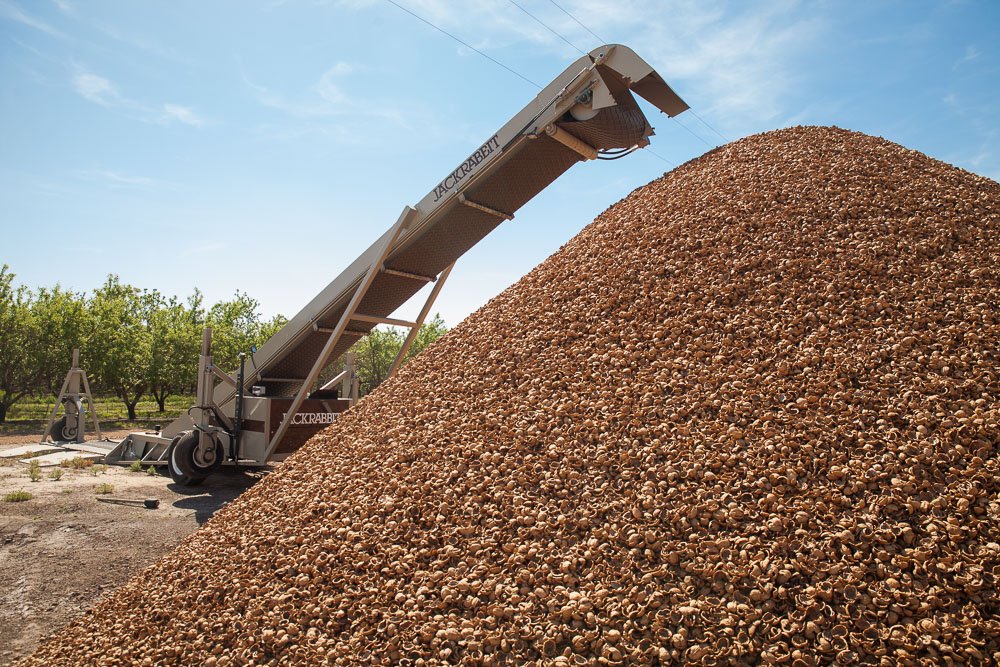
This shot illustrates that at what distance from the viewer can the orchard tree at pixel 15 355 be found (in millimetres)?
24594

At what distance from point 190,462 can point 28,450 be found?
7.42 meters

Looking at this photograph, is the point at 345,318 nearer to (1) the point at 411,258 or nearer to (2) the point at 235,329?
(1) the point at 411,258

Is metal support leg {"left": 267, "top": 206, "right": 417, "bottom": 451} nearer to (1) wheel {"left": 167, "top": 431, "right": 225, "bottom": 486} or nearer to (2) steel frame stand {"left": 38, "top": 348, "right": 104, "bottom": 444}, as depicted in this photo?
(1) wheel {"left": 167, "top": 431, "right": 225, "bottom": 486}

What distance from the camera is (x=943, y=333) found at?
3.95 metres

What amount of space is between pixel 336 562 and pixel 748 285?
3.52 metres

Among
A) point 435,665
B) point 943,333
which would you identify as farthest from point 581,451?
point 943,333

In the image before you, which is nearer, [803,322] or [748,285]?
[803,322]

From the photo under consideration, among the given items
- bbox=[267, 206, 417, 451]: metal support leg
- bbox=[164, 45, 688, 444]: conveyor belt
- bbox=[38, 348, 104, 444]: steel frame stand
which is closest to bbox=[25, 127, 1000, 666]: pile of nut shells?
bbox=[164, 45, 688, 444]: conveyor belt

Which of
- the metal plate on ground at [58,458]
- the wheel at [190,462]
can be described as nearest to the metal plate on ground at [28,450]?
the metal plate on ground at [58,458]

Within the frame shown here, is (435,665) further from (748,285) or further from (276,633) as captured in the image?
(748,285)

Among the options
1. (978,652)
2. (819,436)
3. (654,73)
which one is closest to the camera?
(978,652)

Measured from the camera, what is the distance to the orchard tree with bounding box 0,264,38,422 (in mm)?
24594

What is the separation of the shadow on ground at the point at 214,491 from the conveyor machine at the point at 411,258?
30cm

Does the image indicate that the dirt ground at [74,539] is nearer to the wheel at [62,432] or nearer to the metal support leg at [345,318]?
the metal support leg at [345,318]
